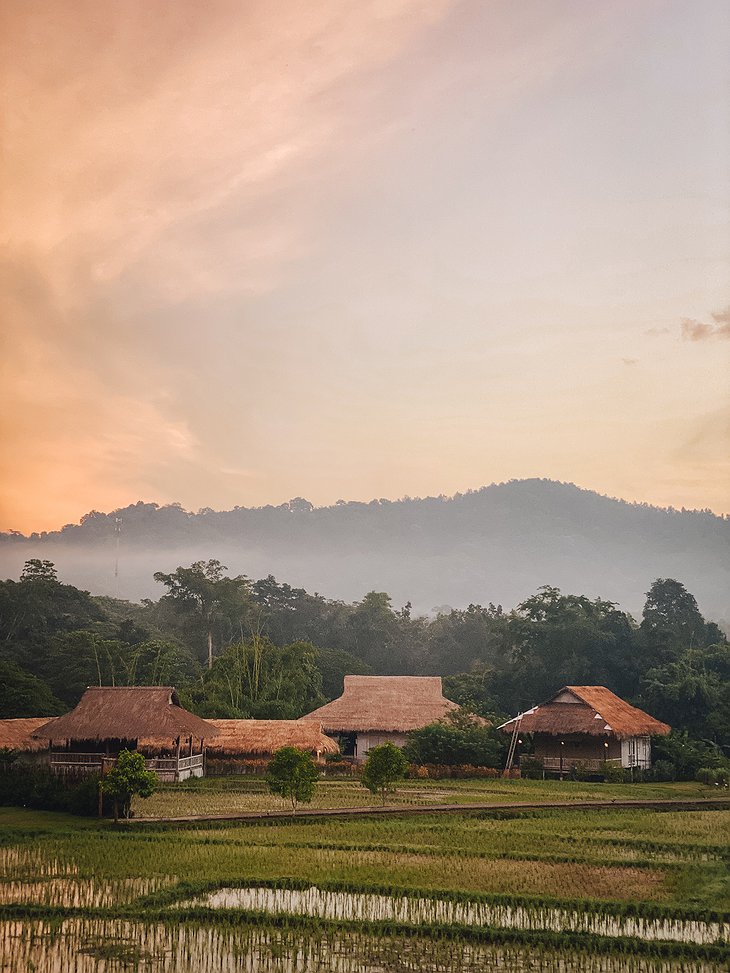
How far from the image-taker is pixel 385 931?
7.19 m

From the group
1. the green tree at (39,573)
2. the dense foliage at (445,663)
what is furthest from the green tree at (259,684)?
the green tree at (39,573)

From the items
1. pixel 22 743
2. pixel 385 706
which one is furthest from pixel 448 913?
pixel 385 706

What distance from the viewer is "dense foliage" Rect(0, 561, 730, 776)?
2152cm

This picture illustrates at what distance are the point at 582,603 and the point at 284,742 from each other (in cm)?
1006

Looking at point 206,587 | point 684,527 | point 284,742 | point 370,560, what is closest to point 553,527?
point 684,527

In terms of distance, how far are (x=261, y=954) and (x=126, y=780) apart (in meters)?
5.80

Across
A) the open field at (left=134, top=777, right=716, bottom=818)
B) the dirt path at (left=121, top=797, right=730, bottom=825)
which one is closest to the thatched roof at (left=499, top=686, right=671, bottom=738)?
the open field at (left=134, top=777, right=716, bottom=818)

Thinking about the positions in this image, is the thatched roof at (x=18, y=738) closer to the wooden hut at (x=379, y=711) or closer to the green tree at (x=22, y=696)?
the green tree at (x=22, y=696)

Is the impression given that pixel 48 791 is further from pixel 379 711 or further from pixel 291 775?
pixel 379 711

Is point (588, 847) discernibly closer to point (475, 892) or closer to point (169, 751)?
point (475, 892)

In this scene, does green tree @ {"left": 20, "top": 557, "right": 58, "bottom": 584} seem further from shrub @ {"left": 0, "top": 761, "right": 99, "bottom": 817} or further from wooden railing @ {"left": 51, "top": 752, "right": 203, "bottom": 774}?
shrub @ {"left": 0, "top": 761, "right": 99, "bottom": 817}

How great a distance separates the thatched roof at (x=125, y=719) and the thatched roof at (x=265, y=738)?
1396 millimetres

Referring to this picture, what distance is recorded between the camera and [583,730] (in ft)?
62.6

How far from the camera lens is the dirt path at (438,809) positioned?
12188mm
